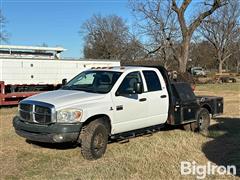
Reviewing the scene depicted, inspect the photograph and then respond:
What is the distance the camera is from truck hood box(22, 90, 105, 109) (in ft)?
23.9

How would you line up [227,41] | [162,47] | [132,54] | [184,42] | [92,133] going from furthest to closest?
[227,41] < [132,54] < [162,47] < [184,42] < [92,133]

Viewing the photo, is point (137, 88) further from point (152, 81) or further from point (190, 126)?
point (190, 126)

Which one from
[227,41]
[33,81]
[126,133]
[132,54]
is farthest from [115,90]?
[227,41]

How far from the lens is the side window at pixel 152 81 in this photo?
9.12 metres

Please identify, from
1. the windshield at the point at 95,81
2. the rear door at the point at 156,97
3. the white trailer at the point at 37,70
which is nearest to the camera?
the windshield at the point at 95,81

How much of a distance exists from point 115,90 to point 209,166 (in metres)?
2.52

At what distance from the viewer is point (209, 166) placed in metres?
7.05

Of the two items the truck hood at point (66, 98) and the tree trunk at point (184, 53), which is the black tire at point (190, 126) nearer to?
the truck hood at point (66, 98)

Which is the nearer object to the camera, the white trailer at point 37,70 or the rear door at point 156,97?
the rear door at point 156,97

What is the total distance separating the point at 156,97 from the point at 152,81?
43 centimetres

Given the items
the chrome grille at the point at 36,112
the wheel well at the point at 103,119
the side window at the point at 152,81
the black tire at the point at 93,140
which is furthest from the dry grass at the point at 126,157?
the side window at the point at 152,81

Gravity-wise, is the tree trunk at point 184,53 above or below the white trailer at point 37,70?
above

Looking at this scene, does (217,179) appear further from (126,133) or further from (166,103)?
(166,103)

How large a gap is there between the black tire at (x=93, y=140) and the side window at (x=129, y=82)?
1025mm
